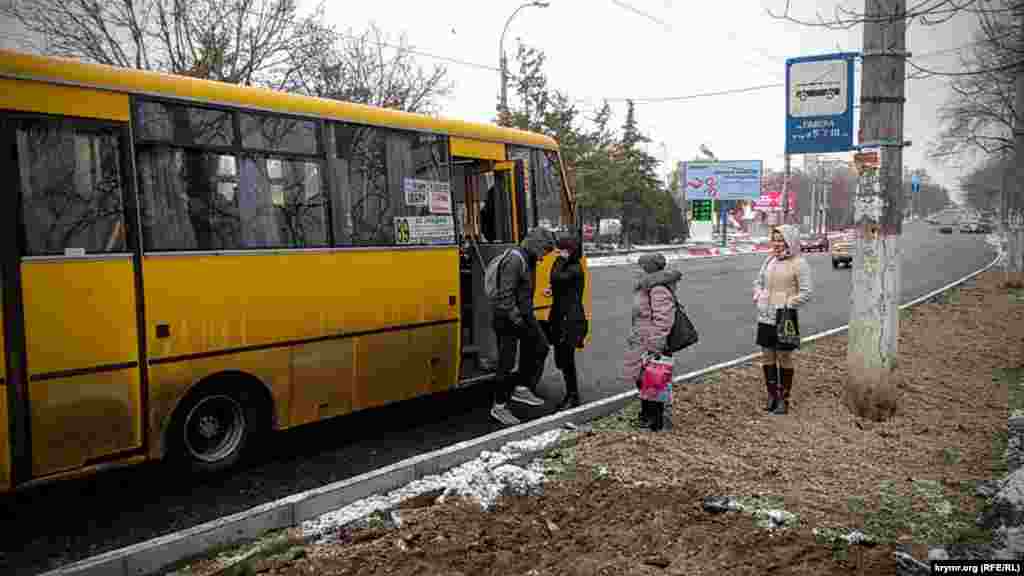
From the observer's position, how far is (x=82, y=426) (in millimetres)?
4746

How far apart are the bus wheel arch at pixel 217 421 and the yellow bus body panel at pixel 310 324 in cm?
13

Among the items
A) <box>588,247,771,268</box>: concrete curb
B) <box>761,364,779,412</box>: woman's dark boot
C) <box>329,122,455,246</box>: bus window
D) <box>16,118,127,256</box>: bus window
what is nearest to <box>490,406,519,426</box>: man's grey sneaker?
<box>329,122,455,246</box>: bus window

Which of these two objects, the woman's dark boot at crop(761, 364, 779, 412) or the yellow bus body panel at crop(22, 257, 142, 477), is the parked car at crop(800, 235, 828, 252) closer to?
the woman's dark boot at crop(761, 364, 779, 412)

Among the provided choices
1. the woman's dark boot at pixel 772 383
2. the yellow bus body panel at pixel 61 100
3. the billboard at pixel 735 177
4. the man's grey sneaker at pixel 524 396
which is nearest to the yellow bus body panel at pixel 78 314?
the yellow bus body panel at pixel 61 100

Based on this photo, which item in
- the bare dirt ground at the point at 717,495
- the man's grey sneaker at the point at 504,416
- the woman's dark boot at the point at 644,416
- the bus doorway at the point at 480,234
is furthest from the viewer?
the bus doorway at the point at 480,234

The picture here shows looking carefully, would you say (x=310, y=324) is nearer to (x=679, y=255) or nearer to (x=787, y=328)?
(x=787, y=328)

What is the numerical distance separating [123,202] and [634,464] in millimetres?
4087

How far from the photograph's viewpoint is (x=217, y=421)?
581cm

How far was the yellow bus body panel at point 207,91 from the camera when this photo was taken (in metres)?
4.59

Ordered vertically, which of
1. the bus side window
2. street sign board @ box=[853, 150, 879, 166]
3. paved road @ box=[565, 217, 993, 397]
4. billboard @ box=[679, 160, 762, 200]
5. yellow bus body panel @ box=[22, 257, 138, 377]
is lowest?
paved road @ box=[565, 217, 993, 397]

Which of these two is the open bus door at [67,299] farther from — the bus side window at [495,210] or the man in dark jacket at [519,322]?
the bus side window at [495,210]

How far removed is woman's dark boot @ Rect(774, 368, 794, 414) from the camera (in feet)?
23.7

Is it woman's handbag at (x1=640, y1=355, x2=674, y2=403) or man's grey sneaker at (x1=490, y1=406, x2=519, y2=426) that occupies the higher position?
woman's handbag at (x1=640, y1=355, x2=674, y2=403)

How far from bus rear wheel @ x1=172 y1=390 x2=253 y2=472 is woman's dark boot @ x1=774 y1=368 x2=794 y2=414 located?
16.2 feet
